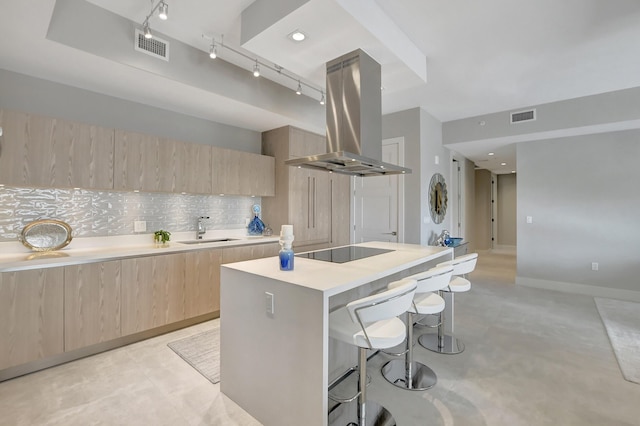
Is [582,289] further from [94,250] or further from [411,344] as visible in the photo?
[94,250]

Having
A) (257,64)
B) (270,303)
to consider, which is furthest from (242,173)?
(270,303)

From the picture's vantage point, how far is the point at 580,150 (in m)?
4.75

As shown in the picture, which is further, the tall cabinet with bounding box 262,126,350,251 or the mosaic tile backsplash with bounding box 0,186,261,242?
the tall cabinet with bounding box 262,126,350,251

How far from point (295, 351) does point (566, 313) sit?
3.99m

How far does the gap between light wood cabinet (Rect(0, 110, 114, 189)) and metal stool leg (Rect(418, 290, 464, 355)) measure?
348 centimetres

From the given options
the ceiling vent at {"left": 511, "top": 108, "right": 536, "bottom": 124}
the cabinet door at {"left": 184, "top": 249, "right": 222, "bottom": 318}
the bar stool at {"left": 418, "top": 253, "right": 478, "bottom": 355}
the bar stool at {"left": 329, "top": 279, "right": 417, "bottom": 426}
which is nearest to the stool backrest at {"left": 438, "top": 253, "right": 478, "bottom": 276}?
the bar stool at {"left": 418, "top": 253, "right": 478, "bottom": 355}

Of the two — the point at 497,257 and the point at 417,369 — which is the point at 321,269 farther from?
the point at 497,257

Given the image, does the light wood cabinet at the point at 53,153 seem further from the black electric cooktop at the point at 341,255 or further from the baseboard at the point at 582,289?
the baseboard at the point at 582,289

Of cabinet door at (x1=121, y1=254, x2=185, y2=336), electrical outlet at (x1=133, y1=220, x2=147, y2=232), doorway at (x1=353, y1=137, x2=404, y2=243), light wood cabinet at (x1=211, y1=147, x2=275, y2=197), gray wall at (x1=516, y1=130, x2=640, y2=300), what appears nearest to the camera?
cabinet door at (x1=121, y1=254, x2=185, y2=336)

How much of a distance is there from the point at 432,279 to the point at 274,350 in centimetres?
125

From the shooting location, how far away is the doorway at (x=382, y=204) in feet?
15.8

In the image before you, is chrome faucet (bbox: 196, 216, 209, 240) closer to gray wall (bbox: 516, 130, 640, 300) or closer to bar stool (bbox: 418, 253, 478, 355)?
bar stool (bbox: 418, 253, 478, 355)

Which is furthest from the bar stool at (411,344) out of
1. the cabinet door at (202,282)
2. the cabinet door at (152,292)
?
the cabinet door at (152,292)

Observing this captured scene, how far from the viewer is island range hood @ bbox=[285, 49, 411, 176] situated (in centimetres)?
262
